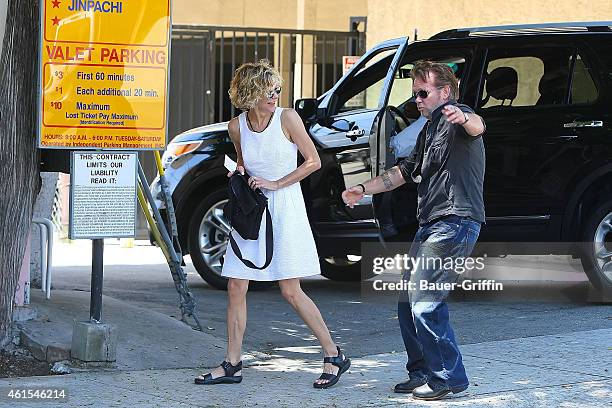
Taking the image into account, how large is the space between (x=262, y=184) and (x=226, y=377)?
3.63 ft

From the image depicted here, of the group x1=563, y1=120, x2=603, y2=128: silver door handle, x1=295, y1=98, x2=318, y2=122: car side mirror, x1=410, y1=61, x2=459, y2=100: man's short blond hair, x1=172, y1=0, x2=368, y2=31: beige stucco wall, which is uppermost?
x1=172, y1=0, x2=368, y2=31: beige stucco wall

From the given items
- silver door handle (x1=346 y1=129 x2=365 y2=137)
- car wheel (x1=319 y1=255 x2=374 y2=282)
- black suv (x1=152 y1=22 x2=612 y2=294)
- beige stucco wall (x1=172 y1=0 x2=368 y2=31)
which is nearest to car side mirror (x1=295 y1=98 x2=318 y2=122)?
black suv (x1=152 y1=22 x2=612 y2=294)

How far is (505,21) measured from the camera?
15.3 meters

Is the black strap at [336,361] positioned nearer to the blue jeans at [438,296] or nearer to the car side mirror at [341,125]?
the blue jeans at [438,296]

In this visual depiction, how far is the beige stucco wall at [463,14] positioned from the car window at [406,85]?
4.29 meters

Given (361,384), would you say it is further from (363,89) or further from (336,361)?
(363,89)

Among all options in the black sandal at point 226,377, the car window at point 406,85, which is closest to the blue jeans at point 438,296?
the black sandal at point 226,377

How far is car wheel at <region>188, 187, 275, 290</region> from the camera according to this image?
36.1 ft

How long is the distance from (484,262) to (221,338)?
4366 mm

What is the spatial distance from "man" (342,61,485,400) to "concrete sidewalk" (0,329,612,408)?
215mm

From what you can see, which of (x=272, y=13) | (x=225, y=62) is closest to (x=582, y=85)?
(x=225, y=62)

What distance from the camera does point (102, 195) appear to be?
23.9ft

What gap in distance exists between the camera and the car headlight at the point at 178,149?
11.2m

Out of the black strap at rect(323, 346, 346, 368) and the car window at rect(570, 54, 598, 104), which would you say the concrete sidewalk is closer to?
the black strap at rect(323, 346, 346, 368)
